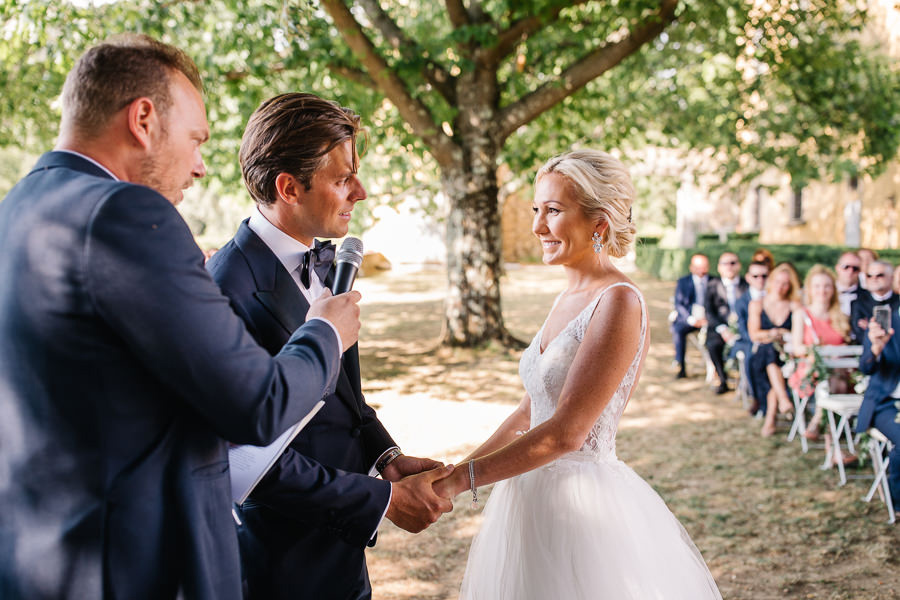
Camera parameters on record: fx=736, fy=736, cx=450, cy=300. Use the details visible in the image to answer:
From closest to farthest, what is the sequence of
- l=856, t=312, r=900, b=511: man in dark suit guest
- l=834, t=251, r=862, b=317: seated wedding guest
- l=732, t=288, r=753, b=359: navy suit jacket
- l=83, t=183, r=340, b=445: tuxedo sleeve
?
l=83, t=183, r=340, b=445: tuxedo sleeve < l=856, t=312, r=900, b=511: man in dark suit guest < l=834, t=251, r=862, b=317: seated wedding guest < l=732, t=288, r=753, b=359: navy suit jacket

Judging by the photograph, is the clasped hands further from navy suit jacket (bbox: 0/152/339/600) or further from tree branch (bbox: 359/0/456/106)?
tree branch (bbox: 359/0/456/106)

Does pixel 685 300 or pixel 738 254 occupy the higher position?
pixel 738 254

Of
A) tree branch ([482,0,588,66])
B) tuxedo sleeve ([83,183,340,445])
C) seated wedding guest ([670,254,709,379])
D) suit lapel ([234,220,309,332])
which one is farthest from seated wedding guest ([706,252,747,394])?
tuxedo sleeve ([83,183,340,445])

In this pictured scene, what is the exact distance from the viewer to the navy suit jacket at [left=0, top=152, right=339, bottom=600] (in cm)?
138

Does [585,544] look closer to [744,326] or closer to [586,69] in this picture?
[744,326]

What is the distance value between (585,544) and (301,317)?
138 centimetres

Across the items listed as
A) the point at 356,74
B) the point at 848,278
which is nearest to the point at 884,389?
the point at 848,278

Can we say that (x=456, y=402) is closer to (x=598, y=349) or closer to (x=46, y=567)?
(x=598, y=349)

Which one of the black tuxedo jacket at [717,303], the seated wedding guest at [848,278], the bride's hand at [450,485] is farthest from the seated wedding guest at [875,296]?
the bride's hand at [450,485]

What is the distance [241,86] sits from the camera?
43.1ft

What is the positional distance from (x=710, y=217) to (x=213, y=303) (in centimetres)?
4150

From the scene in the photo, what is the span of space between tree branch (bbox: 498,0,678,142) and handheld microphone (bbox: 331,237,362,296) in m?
9.65

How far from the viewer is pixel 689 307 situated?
1099 centimetres

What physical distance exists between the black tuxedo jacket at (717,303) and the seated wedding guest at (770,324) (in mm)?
1465
